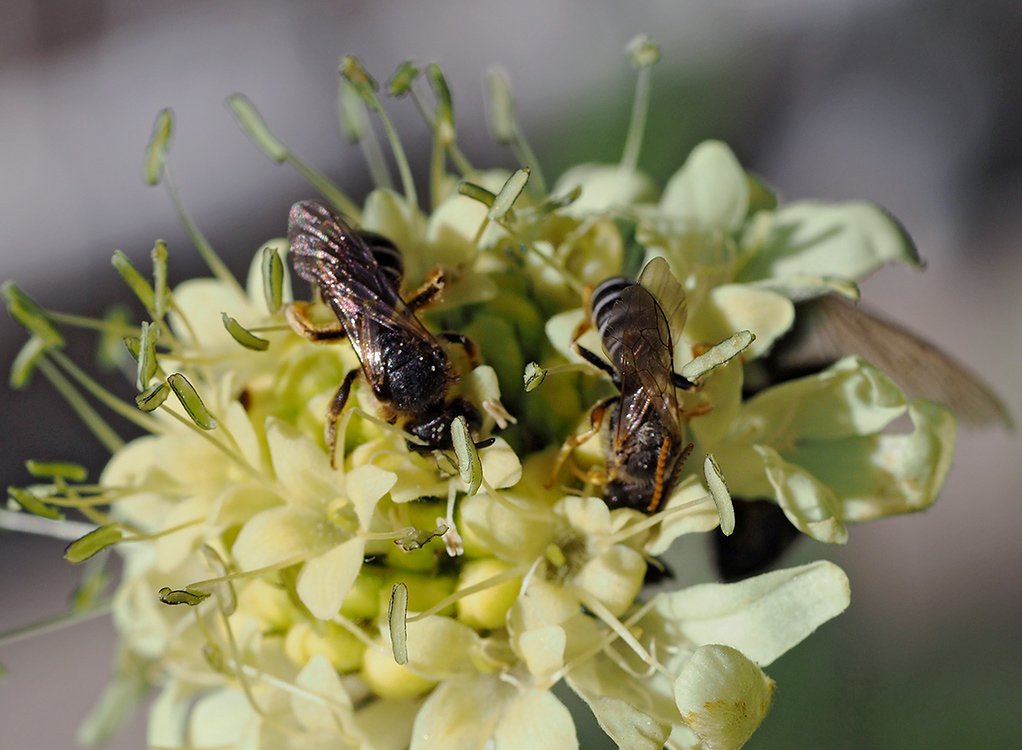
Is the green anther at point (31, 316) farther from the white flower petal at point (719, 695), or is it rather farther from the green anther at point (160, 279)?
the white flower petal at point (719, 695)

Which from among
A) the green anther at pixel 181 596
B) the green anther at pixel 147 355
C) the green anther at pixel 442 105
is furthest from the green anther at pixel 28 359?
the green anther at pixel 442 105

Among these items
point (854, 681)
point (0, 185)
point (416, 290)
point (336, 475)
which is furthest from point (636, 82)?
point (0, 185)

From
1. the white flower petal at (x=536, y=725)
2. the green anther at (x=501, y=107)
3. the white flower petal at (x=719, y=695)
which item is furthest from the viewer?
the green anther at (x=501, y=107)

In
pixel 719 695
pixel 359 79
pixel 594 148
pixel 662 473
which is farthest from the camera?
pixel 594 148

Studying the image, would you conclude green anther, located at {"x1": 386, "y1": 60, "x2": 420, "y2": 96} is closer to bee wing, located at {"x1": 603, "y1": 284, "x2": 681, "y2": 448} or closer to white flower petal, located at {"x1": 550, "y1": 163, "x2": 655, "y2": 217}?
white flower petal, located at {"x1": 550, "y1": 163, "x2": 655, "y2": 217}

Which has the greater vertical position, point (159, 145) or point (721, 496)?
point (159, 145)

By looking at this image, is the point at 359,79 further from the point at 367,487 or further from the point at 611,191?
the point at 367,487

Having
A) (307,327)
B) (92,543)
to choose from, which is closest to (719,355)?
(307,327)
